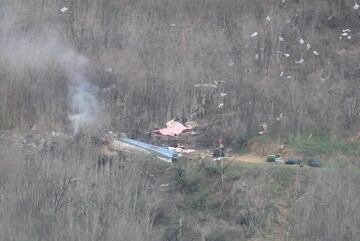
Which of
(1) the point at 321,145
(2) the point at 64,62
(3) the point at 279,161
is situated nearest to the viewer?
(3) the point at 279,161

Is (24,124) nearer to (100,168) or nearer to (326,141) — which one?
(100,168)

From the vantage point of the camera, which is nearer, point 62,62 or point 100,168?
point 100,168

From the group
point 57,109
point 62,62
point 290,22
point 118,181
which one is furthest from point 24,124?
point 290,22

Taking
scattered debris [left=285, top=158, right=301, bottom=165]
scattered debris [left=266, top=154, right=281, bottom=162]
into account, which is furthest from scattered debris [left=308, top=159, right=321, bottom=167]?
scattered debris [left=266, top=154, right=281, bottom=162]

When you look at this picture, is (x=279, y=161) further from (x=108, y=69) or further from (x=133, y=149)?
(x=108, y=69)

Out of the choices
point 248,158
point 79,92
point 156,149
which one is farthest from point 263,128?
point 79,92

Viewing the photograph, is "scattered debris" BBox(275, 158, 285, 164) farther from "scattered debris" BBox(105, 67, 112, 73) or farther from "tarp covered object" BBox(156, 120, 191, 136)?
"scattered debris" BBox(105, 67, 112, 73)

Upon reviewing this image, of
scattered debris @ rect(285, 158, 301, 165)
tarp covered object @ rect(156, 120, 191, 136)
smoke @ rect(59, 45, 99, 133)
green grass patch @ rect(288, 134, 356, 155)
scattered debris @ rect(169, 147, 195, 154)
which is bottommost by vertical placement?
scattered debris @ rect(285, 158, 301, 165)
